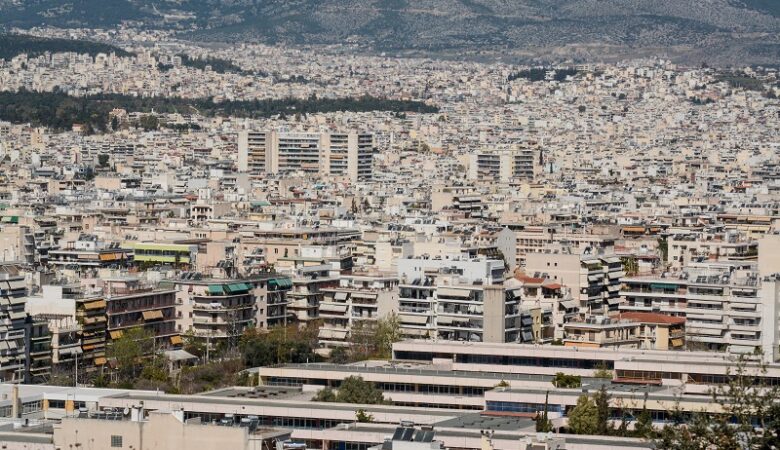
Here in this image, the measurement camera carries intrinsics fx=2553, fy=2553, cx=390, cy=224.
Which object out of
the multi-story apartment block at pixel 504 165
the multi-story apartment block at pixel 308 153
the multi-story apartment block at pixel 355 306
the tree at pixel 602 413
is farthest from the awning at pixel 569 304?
the multi-story apartment block at pixel 308 153

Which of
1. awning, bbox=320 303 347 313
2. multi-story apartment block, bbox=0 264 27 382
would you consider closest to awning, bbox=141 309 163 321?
awning, bbox=320 303 347 313

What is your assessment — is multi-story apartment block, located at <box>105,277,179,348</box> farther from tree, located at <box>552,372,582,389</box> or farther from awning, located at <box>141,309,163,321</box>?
tree, located at <box>552,372,582,389</box>

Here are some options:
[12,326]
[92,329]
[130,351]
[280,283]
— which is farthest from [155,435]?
[280,283]

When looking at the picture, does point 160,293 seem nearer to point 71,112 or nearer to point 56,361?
point 56,361

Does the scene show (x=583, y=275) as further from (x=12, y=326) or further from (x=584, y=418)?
(x=584, y=418)

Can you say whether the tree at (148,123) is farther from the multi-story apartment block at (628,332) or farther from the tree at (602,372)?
the tree at (602,372)

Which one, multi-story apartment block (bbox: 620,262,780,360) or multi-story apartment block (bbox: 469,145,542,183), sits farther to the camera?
multi-story apartment block (bbox: 469,145,542,183)

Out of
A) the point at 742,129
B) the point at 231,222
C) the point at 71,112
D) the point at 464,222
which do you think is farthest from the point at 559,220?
the point at 742,129

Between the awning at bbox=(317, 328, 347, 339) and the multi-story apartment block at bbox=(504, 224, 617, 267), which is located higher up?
the multi-story apartment block at bbox=(504, 224, 617, 267)
